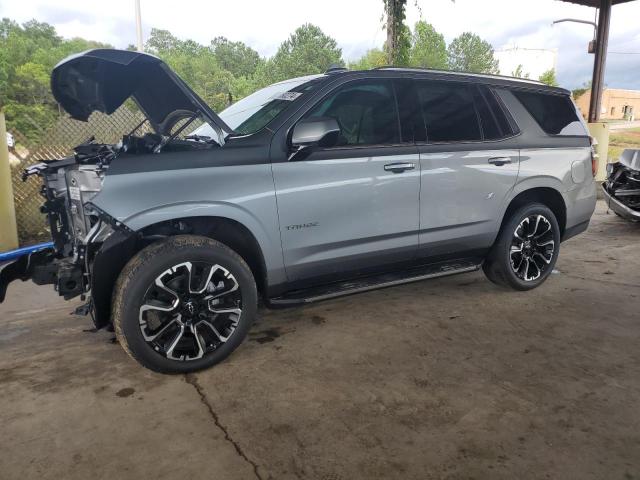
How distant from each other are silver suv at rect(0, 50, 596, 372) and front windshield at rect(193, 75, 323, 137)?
0.02 metres

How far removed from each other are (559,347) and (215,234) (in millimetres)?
2491

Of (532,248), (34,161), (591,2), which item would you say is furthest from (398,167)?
(591,2)

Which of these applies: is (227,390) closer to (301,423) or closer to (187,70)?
(301,423)

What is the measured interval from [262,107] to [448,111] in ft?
4.89

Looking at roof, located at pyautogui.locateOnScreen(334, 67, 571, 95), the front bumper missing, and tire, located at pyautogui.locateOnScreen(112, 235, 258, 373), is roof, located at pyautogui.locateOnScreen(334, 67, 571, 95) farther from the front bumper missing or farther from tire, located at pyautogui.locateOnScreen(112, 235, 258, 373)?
A: the front bumper missing

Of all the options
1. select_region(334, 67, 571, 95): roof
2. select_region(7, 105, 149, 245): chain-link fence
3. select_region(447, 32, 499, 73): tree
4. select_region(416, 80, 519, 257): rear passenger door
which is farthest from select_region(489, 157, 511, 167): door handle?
select_region(447, 32, 499, 73): tree

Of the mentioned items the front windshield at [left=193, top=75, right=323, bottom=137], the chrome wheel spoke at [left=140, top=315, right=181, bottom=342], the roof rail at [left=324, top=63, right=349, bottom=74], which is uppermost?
the roof rail at [left=324, top=63, right=349, bottom=74]

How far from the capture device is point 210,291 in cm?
309

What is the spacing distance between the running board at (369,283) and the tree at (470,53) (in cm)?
8669

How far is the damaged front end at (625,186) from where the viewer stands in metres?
7.34

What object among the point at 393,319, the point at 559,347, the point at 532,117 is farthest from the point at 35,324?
the point at 532,117

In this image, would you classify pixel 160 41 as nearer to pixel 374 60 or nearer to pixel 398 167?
pixel 374 60

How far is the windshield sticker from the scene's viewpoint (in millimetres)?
3520

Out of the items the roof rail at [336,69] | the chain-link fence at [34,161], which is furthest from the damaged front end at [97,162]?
the chain-link fence at [34,161]
